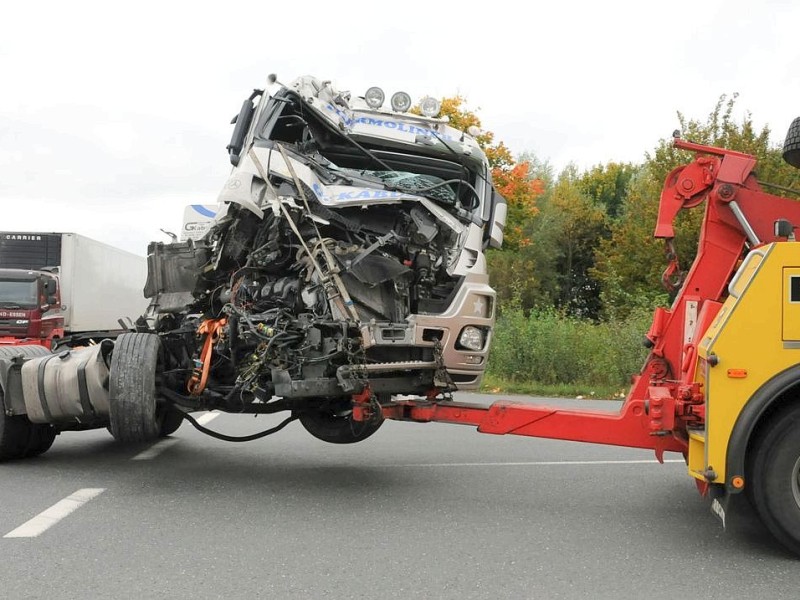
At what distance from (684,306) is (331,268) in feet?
8.61

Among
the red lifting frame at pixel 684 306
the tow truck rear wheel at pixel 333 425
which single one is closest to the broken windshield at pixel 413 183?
the red lifting frame at pixel 684 306

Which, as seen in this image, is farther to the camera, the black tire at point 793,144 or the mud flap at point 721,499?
the black tire at point 793,144

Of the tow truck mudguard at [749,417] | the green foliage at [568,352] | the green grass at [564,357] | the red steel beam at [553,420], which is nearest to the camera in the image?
the tow truck mudguard at [749,417]

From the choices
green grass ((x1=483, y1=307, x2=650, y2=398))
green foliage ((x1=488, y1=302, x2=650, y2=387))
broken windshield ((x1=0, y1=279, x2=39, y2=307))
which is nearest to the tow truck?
green grass ((x1=483, y1=307, x2=650, y2=398))

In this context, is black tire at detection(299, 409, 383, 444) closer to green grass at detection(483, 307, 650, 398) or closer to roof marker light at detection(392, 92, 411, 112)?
roof marker light at detection(392, 92, 411, 112)

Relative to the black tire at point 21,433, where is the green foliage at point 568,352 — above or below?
above

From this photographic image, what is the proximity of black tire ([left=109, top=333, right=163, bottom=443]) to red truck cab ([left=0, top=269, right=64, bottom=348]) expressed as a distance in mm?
11238

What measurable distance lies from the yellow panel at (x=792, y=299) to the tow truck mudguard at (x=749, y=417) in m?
0.23

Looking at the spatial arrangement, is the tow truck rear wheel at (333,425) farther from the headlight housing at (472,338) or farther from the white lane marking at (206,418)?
the white lane marking at (206,418)

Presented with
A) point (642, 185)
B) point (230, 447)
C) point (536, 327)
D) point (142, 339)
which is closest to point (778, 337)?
point (142, 339)

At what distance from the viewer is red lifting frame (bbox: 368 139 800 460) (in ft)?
18.3

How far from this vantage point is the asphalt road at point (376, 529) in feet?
14.2

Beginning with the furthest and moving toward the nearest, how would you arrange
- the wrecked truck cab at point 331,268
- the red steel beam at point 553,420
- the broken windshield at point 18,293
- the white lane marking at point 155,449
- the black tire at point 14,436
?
the broken windshield at point 18,293, the white lane marking at point 155,449, the black tire at point 14,436, the wrecked truck cab at point 331,268, the red steel beam at point 553,420

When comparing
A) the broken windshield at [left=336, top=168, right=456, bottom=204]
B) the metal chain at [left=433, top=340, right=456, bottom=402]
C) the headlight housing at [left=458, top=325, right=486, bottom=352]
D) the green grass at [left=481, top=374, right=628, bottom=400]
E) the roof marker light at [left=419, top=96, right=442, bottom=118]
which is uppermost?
the roof marker light at [left=419, top=96, right=442, bottom=118]
